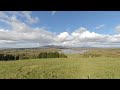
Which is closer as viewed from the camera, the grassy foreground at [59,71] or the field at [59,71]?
the grassy foreground at [59,71]

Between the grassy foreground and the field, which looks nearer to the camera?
the grassy foreground
